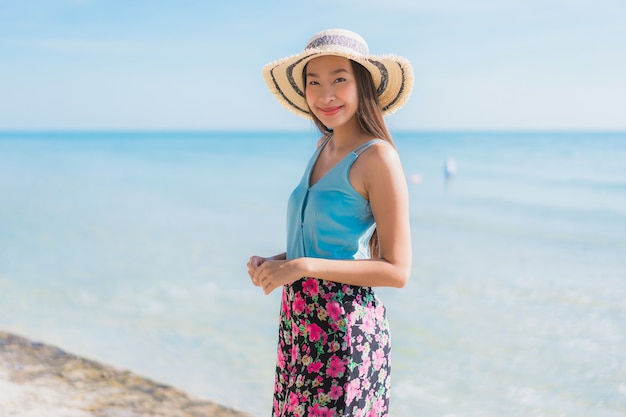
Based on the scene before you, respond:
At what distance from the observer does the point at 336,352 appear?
191 centimetres

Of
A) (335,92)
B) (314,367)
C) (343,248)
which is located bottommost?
(314,367)

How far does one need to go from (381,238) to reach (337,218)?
0.48ft

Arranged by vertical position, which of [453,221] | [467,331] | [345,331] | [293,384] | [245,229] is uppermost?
[453,221]

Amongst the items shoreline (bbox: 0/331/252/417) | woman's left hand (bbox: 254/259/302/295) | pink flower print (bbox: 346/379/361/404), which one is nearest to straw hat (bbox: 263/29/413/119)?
woman's left hand (bbox: 254/259/302/295)

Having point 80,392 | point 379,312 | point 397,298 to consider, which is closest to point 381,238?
point 379,312

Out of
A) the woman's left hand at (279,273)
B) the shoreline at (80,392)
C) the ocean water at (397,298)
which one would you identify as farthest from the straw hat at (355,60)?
the ocean water at (397,298)

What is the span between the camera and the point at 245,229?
1220 centimetres

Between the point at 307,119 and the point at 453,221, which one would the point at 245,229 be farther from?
the point at 307,119

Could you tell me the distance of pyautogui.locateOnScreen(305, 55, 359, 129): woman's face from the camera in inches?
81.4

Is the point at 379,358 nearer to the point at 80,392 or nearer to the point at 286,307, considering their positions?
the point at 286,307

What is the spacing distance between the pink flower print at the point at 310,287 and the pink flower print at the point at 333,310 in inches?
2.3

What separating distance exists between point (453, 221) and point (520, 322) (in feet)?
22.8

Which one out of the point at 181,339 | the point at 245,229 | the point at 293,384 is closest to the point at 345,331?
the point at 293,384

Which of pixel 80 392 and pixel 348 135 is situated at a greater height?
pixel 348 135
